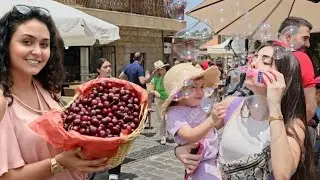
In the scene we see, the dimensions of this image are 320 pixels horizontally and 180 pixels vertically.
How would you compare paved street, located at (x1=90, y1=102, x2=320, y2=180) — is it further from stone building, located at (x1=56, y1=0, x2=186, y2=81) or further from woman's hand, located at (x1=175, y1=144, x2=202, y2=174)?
stone building, located at (x1=56, y1=0, x2=186, y2=81)

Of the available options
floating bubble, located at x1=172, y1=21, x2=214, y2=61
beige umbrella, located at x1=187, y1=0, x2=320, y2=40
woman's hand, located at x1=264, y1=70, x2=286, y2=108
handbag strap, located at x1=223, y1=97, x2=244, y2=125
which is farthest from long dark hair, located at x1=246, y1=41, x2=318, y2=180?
beige umbrella, located at x1=187, y1=0, x2=320, y2=40

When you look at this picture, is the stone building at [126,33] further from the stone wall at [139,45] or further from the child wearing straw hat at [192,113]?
the child wearing straw hat at [192,113]

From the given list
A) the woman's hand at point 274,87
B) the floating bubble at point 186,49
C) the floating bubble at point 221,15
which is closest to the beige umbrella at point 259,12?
the floating bubble at point 221,15

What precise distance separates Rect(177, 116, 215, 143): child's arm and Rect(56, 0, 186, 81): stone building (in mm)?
13105

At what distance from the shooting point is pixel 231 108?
A: 2.34m

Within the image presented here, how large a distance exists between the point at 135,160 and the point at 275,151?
534 centimetres

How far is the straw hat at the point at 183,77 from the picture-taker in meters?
2.73

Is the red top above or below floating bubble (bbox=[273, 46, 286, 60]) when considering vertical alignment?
below

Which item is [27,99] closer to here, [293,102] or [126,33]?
[293,102]

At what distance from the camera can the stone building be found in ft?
54.2

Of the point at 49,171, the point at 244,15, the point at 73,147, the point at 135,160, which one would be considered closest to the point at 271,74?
the point at 73,147

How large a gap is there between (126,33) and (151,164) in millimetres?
12085

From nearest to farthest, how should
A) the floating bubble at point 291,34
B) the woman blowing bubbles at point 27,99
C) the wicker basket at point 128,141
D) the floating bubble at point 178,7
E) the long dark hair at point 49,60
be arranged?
the wicker basket at point 128,141, the woman blowing bubbles at point 27,99, the long dark hair at point 49,60, the floating bubble at point 291,34, the floating bubble at point 178,7

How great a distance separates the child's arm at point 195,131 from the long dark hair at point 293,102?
462mm
